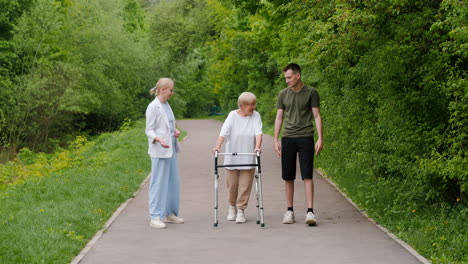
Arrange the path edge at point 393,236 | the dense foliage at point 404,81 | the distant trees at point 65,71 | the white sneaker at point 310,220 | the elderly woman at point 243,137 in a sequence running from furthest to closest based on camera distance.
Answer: the distant trees at point 65,71 → the elderly woman at point 243,137 → the white sneaker at point 310,220 → the dense foliage at point 404,81 → the path edge at point 393,236

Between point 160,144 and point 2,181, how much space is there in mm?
11893

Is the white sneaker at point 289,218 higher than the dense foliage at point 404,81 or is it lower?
lower

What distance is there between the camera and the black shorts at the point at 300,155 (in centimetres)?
974

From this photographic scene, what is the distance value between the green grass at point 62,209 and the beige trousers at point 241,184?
179 centimetres

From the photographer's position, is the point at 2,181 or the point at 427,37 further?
the point at 2,181

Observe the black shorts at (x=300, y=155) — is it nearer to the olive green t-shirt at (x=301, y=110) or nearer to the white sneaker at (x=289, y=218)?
the olive green t-shirt at (x=301, y=110)

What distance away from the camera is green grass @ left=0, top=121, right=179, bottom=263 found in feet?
25.5

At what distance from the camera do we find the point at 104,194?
12.1 m

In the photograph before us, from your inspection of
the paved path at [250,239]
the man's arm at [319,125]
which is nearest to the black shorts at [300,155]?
the man's arm at [319,125]

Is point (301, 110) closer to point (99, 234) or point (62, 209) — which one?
point (99, 234)

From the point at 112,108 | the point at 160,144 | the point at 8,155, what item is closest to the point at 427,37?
the point at 160,144

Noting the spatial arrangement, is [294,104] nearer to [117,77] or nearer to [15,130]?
[15,130]

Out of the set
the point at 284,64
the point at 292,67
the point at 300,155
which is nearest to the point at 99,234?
the point at 300,155

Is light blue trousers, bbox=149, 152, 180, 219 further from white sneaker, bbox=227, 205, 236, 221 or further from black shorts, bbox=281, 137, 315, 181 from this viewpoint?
black shorts, bbox=281, 137, 315, 181
